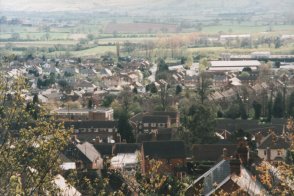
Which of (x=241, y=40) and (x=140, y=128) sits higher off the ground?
(x=140, y=128)

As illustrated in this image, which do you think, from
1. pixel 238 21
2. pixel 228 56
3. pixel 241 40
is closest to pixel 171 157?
pixel 228 56

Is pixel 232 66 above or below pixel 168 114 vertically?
below

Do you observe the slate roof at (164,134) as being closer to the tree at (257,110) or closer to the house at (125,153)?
the house at (125,153)

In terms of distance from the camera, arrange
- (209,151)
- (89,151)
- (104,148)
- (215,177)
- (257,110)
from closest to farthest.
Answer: (215,177) < (89,151) < (209,151) < (104,148) < (257,110)

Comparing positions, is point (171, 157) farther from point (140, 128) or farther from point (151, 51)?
point (151, 51)

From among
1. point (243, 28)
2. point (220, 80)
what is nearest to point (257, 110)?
point (220, 80)

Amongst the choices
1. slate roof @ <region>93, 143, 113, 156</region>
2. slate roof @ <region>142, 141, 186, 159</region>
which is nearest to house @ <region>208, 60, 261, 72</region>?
slate roof @ <region>93, 143, 113, 156</region>

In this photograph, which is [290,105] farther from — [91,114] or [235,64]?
[235,64]
